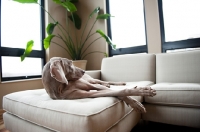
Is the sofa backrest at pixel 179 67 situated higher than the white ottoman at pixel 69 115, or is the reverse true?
the sofa backrest at pixel 179 67

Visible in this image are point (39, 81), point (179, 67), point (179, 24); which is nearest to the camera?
point (179, 67)

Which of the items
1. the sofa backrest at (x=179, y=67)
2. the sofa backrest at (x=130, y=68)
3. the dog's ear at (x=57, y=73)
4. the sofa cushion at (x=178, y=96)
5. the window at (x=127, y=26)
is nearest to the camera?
the dog's ear at (x=57, y=73)

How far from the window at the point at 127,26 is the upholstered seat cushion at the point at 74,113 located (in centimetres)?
200

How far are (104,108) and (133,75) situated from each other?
1.18m

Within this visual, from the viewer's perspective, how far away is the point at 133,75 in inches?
73.3

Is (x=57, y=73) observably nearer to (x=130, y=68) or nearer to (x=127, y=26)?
(x=130, y=68)

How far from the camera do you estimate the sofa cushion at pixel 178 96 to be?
3.67 ft

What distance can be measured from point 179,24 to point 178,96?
1716mm

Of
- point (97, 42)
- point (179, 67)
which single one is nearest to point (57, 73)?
point (179, 67)

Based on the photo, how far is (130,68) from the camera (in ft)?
6.24

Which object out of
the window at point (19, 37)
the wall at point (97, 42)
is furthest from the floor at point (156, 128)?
the window at point (19, 37)

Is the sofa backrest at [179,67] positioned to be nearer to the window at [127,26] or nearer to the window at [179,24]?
the window at [179,24]

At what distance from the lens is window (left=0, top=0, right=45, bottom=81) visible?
2.27 meters

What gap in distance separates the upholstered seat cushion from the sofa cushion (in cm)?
40
